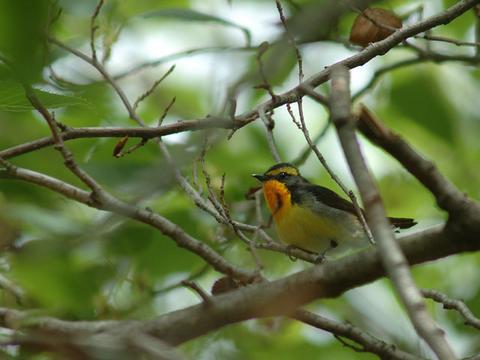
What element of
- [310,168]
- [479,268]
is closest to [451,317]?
[479,268]

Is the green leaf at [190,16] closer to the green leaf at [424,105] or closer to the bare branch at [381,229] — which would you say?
the green leaf at [424,105]

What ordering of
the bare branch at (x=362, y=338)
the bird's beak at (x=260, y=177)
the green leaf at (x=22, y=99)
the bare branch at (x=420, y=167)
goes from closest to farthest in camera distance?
the bare branch at (x=420, y=167)
the green leaf at (x=22, y=99)
the bare branch at (x=362, y=338)
the bird's beak at (x=260, y=177)

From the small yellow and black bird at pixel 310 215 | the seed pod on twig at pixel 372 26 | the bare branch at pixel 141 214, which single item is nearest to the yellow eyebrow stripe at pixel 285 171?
the small yellow and black bird at pixel 310 215

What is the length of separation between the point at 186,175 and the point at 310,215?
6.35 feet

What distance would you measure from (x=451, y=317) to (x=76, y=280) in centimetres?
302

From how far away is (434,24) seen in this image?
3.98 m

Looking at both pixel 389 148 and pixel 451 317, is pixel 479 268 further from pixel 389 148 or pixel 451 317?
pixel 389 148

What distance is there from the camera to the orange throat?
6969 mm

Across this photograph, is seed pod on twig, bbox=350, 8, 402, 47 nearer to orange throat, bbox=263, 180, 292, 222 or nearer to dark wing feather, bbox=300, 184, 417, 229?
dark wing feather, bbox=300, 184, 417, 229

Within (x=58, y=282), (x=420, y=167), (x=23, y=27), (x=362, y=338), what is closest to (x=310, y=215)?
(x=362, y=338)

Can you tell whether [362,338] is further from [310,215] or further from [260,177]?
[310,215]

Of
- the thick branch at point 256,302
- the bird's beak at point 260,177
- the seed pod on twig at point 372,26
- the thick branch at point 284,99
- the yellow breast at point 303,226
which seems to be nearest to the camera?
the thick branch at point 256,302

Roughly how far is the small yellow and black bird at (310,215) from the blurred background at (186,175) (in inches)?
7.9

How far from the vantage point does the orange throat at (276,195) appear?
6.97 m
